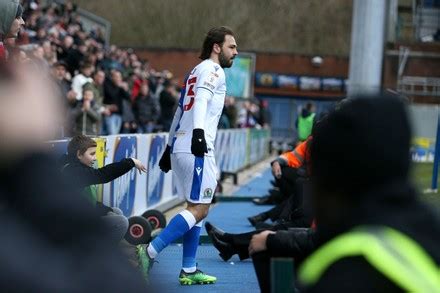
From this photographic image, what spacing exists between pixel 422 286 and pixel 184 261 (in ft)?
21.1

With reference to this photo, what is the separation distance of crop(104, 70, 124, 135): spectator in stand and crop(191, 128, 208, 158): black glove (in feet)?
37.8

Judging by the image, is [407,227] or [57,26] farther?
[57,26]

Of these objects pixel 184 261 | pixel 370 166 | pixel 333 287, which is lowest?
pixel 184 261

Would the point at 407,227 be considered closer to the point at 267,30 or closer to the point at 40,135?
the point at 40,135

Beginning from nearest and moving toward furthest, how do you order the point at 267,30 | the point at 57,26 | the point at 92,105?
the point at 92,105
the point at 57,26
the point at 267,30

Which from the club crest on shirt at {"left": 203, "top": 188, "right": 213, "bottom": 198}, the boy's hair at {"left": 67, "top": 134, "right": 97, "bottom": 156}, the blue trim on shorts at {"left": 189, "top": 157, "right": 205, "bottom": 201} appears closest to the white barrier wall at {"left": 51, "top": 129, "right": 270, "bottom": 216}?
the boy's hair at {"left": 67, "top": 134, "right": 97, "bottom": 156}

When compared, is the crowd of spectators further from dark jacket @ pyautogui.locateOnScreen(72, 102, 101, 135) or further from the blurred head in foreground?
the blurred head in foreground

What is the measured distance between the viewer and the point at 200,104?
29.5 feet

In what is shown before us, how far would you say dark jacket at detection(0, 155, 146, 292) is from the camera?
248 cm

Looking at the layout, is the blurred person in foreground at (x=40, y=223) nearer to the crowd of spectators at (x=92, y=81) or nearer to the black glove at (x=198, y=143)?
the black glove at (x=198, y=143)

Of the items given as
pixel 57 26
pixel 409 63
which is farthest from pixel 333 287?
pixel 409 63

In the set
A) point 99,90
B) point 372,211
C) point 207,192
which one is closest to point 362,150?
point 372,211

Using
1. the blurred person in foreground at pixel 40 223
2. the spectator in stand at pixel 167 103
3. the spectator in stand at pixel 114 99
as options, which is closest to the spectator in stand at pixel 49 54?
the spectator in stand at pixel 114 99

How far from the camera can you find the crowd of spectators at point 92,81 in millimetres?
17078
